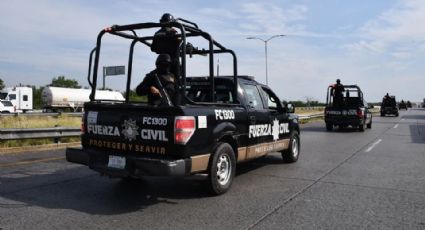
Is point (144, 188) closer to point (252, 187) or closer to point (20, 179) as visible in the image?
point (252, 187)

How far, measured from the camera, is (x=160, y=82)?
6516 mm

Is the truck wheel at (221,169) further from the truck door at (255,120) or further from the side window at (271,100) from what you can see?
the side window at (271,100)

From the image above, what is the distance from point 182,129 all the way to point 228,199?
4.43ft

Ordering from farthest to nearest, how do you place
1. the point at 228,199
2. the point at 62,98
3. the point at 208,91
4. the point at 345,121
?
the point at 62,98 → the point at 345,121 → the point at 208,91 → the point at 228,199

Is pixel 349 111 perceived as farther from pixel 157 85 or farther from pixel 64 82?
pixel 64 82

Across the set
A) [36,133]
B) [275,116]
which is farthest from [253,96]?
[36,133]

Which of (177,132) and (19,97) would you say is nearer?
(177,132)

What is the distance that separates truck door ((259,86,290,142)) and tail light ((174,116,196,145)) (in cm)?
306

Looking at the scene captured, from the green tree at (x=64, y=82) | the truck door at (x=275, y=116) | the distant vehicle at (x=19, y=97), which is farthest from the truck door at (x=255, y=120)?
the green tree at (x=64, y=82)

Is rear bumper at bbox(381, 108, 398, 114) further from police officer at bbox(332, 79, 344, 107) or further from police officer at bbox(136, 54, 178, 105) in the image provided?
police officer at bbox(136, 54, 178, 105)

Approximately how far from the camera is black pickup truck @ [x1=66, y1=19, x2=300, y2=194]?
5809 mm

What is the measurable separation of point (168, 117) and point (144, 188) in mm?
1808

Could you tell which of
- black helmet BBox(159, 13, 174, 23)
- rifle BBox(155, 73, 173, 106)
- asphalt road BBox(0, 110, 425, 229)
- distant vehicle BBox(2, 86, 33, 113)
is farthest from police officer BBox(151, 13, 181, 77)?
distant vehicle BBox(2, 86, 33, 113)

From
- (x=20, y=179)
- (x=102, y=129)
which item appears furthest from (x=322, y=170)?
(x=20, y=179)
